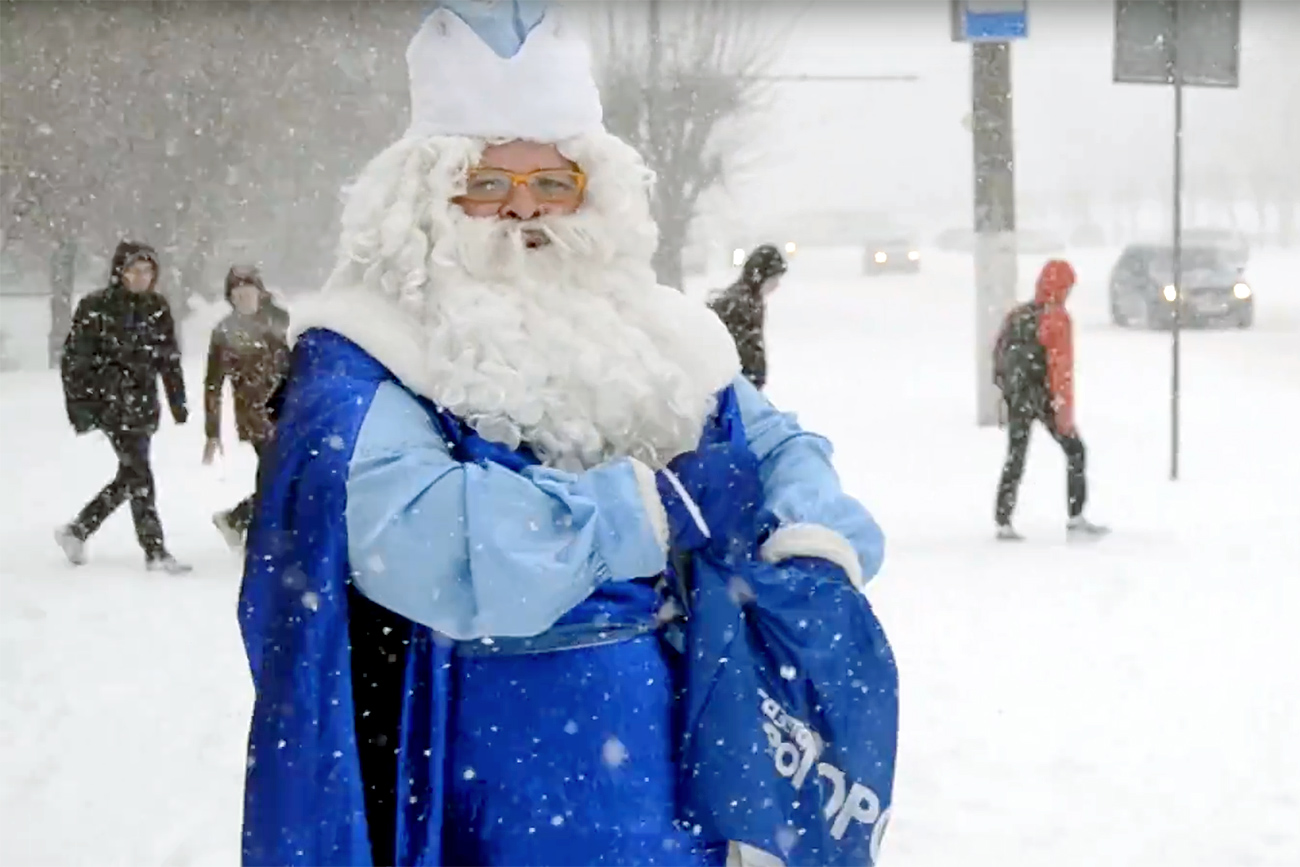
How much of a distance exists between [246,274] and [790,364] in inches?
588

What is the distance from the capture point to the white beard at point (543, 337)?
231 centimetres

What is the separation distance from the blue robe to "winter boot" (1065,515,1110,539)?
7317mm

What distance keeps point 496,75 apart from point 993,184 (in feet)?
40.8

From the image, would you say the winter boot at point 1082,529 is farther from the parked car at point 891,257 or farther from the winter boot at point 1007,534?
the parked car at point 891,257

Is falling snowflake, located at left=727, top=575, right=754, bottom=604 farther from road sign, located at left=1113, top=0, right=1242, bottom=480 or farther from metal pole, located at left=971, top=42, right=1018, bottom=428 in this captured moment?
metal pole, located at left=971, top=42, right=1018, bottom=428

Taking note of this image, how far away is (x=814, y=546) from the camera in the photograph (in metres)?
2.28

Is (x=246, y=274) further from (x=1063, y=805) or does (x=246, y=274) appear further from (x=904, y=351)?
(x=904, y=351)

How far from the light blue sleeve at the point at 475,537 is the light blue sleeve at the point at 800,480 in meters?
0.26

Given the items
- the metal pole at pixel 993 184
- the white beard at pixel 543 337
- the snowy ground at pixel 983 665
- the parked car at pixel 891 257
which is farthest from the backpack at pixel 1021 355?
the parked car at pixel 891 257

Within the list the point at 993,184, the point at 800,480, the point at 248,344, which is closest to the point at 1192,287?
the point at 993,184

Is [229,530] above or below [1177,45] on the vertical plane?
below

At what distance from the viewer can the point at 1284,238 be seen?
64.1 metres

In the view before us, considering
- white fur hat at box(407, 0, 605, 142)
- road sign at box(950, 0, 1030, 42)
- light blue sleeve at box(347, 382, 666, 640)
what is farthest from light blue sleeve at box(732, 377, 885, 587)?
road sign at box(950, 0, 1030, 42)

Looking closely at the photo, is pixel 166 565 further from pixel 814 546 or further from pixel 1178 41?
pixel 814 546
